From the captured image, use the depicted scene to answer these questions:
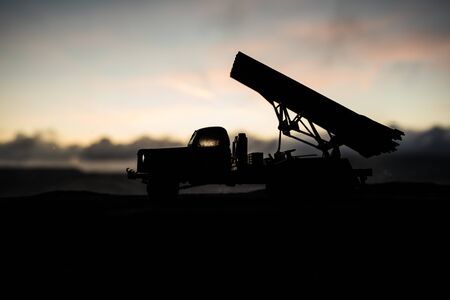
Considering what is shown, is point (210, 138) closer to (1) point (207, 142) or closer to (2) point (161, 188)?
(1) point (207, 142)

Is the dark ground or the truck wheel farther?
the truck wheel

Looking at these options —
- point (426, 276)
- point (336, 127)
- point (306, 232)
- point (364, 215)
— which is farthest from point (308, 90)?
point (426, 276)

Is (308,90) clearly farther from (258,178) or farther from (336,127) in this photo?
(258,178)

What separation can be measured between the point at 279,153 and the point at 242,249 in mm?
5875

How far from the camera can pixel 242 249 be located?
6.52m

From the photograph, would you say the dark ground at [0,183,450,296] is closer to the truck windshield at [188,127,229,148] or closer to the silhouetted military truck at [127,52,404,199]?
the silhouetted military truck at [127,52,404,199]

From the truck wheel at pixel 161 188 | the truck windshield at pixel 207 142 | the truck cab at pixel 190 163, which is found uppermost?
the truck windshield at pixel 207 142

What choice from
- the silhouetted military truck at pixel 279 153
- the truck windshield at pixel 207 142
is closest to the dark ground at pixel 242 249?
the silhouetted military truck at pixel 279 153

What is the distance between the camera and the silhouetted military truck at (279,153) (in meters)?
11.0

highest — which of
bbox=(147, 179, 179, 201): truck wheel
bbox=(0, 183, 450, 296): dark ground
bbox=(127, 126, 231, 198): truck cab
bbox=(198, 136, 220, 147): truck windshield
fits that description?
bbox=(198, 136, 220, 147): truck windshield

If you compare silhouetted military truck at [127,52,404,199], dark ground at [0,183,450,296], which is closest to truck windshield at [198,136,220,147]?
silhouetted military truck at [127,52,404,199]

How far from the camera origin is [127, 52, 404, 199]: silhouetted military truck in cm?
1103

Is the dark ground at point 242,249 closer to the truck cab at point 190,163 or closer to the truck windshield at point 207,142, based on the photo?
the truck cab at point 190,163

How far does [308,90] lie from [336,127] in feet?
4.49
